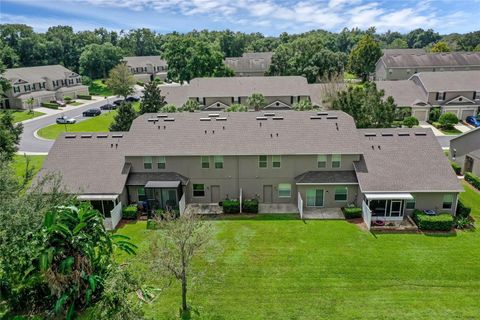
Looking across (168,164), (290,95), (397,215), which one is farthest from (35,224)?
(290,95)

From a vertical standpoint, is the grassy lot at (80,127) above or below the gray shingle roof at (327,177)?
above

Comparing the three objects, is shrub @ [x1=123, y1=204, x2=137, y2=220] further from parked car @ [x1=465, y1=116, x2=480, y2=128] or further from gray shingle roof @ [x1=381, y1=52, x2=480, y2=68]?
gray shingle roof @ [x1=381, y1=52, x2=480, y2=68]

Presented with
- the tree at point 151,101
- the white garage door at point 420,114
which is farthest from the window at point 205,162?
the white garage door at point 420,114

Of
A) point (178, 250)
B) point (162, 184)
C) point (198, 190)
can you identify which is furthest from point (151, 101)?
point (178, 250)

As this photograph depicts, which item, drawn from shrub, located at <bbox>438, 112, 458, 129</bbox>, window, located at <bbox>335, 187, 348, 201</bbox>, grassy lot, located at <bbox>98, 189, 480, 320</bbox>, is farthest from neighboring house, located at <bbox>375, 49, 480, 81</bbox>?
grassy lot, located at <bbox>98, 189, 480, 320</bbox>

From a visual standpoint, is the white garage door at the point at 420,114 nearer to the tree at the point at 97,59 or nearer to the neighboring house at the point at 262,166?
the neighboring house at the point at 262,166

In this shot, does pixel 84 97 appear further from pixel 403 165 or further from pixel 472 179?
pixel 472 179
